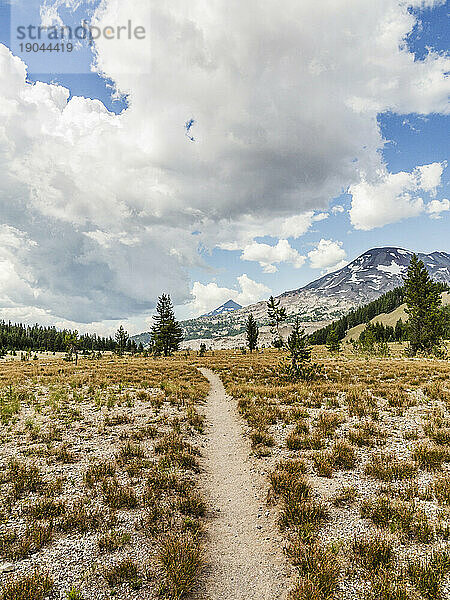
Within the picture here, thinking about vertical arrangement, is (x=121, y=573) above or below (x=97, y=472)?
below

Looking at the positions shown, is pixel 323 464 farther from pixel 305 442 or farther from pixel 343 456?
pixel 305 442

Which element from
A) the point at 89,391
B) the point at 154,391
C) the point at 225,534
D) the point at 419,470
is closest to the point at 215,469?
the point at 225,534

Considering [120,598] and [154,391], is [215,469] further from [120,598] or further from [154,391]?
[154,391]

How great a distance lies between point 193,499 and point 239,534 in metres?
1.57

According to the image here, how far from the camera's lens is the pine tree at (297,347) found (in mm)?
27344

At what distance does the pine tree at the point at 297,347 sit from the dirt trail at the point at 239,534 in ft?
51.4

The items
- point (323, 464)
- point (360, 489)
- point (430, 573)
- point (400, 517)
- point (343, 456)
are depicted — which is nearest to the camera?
point (430, 573)

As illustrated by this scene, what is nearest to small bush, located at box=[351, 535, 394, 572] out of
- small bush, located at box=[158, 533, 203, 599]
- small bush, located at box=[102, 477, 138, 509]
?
small bush, located at box=[158, 533, 203, 599]

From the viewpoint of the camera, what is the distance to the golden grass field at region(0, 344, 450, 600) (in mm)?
5641

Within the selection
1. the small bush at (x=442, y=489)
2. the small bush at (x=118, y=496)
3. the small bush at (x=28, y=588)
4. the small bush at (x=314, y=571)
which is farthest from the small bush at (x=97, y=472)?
the small bush at (x=442, y=489)

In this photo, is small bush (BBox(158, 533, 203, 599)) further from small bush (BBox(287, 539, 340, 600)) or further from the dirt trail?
small bush (BBox(287, 539, 340, 600))

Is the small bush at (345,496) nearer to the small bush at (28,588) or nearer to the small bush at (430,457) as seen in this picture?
the small bush at (430,457)

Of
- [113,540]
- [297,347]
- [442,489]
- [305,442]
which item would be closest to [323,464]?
[305,442]

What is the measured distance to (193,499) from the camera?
27.2 feet
